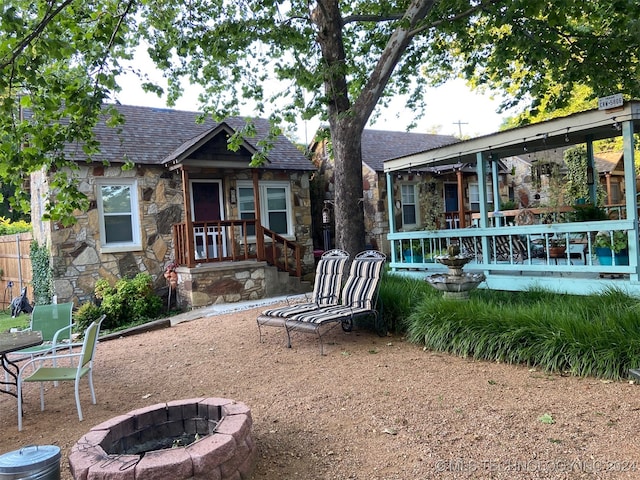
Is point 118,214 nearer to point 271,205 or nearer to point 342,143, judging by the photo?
point 271,205

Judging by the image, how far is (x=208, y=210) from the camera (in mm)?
12430

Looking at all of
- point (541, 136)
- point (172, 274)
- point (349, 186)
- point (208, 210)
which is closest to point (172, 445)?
point (349, 186)

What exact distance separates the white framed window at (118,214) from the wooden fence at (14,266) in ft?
8.94

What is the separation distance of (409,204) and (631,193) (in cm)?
1011

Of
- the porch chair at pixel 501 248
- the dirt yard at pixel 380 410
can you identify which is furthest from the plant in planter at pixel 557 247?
the dirt yard at pixel 380 410

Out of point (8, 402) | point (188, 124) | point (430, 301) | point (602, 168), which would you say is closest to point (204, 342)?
point (8, 402)

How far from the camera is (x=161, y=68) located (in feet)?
27.3

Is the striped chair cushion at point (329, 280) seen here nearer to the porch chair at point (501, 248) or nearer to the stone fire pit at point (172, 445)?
the porch chair at point (501, 248)

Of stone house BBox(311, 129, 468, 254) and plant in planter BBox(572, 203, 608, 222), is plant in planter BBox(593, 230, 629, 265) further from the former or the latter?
stone house BBox(311, 129, 468, 254)

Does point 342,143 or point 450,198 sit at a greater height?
point 342,143

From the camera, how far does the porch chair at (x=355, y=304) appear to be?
244 inches

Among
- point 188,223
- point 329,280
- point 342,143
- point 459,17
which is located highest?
point 459,17

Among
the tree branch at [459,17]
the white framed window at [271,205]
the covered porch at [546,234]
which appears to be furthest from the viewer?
the white framed window at [271,205]

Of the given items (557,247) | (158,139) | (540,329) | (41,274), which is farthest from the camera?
(158,139)
